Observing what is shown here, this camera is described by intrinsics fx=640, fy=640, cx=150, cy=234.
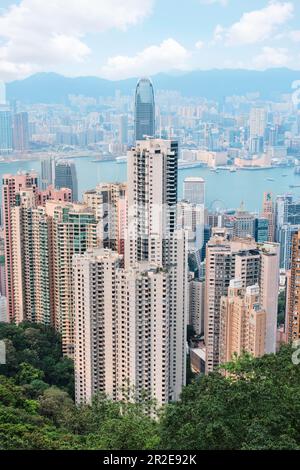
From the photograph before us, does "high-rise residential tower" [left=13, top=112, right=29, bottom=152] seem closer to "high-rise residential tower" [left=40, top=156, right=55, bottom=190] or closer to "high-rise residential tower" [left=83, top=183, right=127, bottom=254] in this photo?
"high-rise residential tower" [left=40, top=156, right=55, bottom=190]

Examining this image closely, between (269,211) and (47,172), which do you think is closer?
(47,172)

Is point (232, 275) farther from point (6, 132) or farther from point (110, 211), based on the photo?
point (6, 132)

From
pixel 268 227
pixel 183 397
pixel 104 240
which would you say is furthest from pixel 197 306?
pixel 183 397

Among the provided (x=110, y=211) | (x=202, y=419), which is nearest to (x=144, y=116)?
(x=110, y=211)

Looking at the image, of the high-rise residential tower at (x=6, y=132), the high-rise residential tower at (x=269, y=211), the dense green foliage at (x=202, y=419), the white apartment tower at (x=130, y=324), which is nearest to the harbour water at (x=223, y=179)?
the high-rise residential tower at (x=269, y=211)

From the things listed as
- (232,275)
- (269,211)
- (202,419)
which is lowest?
Answer: (232,275)

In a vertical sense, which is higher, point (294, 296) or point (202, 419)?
point (202, 419)

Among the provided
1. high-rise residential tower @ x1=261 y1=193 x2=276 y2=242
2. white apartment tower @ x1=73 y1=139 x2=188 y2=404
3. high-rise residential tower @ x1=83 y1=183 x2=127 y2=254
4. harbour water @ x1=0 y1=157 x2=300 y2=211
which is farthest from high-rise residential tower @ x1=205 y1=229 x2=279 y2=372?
high-rise residential tower @ x1=261 y1=193 x2=276 y2=242
